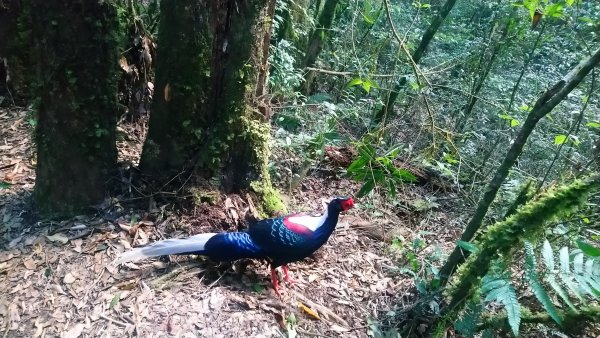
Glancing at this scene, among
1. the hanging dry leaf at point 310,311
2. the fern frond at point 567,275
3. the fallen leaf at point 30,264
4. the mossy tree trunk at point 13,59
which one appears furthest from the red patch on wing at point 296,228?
the mossy tree trunk at point 13,59

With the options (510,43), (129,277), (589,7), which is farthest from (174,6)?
(589,7)

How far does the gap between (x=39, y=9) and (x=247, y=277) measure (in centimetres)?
220

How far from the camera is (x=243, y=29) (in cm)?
285

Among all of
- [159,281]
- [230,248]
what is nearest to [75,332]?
[159,281]

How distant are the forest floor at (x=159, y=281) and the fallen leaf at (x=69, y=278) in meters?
0.01

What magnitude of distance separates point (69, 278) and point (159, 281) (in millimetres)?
562

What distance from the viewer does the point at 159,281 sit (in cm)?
263

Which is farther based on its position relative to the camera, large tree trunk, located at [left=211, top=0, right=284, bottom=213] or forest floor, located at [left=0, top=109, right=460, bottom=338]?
large tree trunk, located at [left=211, top=0, right=284, bottom=213]

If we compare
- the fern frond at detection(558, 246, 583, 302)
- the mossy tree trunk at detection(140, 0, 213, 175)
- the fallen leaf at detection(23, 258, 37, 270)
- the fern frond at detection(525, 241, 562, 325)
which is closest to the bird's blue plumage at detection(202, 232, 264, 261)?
the mossy tree trunk at detection(140, 0, 213, 175)

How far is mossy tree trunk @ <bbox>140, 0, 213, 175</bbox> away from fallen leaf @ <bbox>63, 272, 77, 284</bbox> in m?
0.90

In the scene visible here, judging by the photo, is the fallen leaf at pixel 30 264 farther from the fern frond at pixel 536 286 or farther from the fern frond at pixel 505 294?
the fern frond at pixel 536 286

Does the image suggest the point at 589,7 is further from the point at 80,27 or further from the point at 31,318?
the point at 31,318

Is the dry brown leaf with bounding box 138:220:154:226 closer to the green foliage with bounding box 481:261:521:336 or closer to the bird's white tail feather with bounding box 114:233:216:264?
the bird's white tail feather with bounding box 114:233:216:264

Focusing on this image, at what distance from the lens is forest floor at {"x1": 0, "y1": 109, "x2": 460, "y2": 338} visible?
2.39 meters
